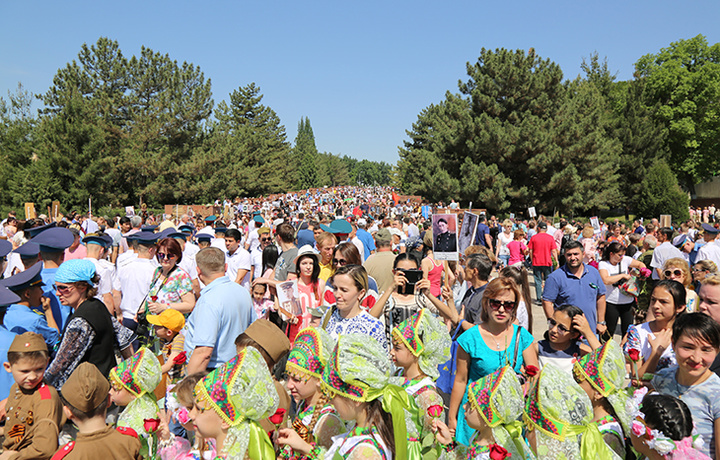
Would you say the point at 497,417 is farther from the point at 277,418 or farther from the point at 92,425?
the point at 92,425

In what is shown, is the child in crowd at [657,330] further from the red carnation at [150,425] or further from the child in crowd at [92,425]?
the child in crowd at [92,425]

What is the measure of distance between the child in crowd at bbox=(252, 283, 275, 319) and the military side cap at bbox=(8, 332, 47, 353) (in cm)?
290

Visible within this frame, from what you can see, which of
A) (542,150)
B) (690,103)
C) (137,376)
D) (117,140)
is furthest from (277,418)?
(690,103)

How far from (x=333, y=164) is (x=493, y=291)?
508 feet

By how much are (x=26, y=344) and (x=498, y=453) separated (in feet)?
9.86

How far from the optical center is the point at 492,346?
3.52 metres

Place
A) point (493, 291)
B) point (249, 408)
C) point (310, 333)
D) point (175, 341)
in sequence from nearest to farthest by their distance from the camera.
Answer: point (249, 408) < point (310, 333) < point (493, 291) < point (175, 341)

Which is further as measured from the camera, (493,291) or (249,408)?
(493,291)

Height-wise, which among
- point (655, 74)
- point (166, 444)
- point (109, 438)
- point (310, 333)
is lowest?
point (166, 444)

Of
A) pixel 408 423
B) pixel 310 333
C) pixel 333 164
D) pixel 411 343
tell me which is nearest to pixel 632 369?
pixel 411 343

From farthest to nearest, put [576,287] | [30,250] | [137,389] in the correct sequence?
[576,287], [30,250], [137,389]

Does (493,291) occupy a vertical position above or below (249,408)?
above

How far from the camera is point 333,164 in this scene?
156750 mm

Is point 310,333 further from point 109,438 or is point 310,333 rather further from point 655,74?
point 655,74
